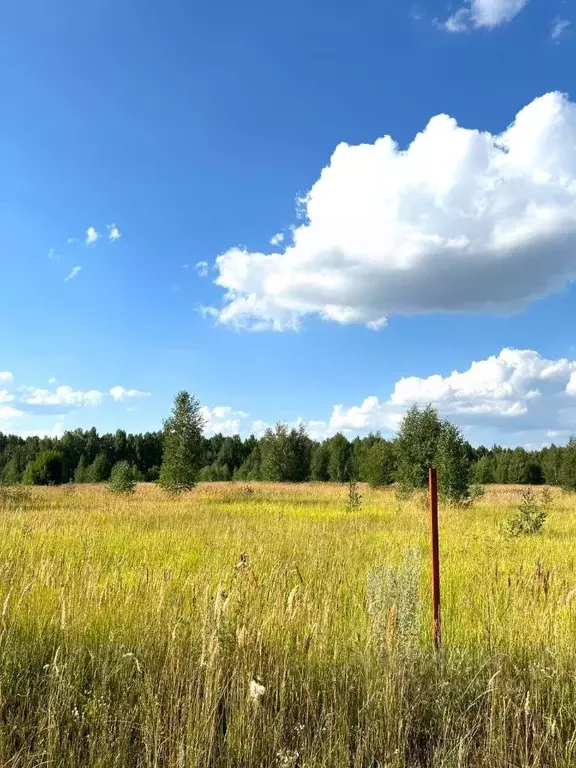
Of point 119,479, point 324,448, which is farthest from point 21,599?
point 324,448

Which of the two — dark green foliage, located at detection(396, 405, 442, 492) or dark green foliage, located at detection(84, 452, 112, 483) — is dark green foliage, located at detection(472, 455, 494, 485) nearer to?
dark green foliage, located at detection(396, 405, 442, 492)

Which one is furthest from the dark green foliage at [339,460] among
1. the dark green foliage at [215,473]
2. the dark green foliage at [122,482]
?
the dark green foliage at [122,482]

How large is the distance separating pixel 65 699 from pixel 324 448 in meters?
77.5

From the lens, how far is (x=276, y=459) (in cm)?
5653

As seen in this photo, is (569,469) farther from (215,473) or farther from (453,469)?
(215,473)

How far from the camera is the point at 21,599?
12.4 feet

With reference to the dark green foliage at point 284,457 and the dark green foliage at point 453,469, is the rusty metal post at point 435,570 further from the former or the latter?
the dark green foliage at point 284,457

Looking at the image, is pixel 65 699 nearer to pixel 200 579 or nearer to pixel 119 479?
pixel 200 579

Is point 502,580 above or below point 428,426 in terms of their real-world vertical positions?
below

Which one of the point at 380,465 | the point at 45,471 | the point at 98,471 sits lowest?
the point at 98,471

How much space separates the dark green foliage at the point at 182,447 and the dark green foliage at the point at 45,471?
27.8 meters

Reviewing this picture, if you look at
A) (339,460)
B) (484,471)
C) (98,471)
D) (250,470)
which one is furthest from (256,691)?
(98,471)

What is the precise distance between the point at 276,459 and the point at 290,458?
1.65m

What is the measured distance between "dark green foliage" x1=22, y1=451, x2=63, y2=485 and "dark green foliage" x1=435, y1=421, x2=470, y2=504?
38.6m
